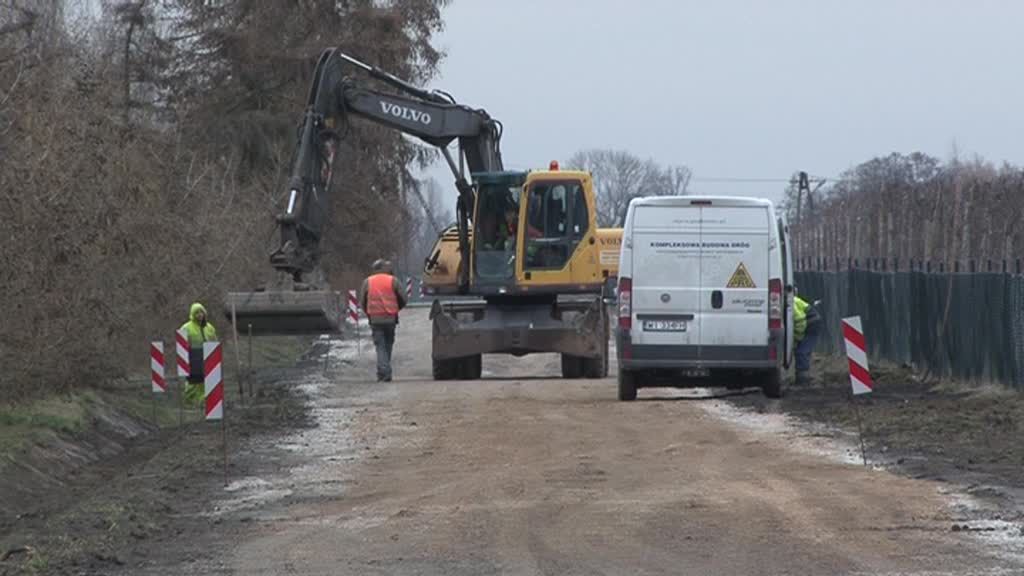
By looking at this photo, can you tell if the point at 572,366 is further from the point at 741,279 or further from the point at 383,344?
the point at 741,279

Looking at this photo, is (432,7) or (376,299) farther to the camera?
(432,7)

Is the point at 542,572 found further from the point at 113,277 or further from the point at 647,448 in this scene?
the point at 113,277

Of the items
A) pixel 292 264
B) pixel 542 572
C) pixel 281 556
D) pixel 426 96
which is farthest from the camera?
pixel 426 96

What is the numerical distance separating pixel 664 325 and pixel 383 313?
8507 mm

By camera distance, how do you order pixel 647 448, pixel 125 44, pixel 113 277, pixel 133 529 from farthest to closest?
pixel 125 44 → pixel 113 277 → pixel 647 448 → pixel 133 529

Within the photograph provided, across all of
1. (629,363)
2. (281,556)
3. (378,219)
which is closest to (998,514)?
(281,556)

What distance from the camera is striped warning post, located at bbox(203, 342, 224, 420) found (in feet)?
60.7

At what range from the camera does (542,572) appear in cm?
1141

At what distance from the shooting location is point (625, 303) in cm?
2389

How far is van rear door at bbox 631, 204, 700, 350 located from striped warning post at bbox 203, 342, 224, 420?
6.72 metres

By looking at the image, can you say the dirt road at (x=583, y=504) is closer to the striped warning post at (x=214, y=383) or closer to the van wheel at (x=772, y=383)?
the striped warning post at (x=214, y=383)

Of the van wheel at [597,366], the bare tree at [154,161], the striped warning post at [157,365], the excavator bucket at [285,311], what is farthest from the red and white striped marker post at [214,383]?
the van wheel at [597,366]

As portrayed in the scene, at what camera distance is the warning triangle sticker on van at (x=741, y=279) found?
23734 mm

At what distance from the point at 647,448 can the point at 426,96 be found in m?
16.4
